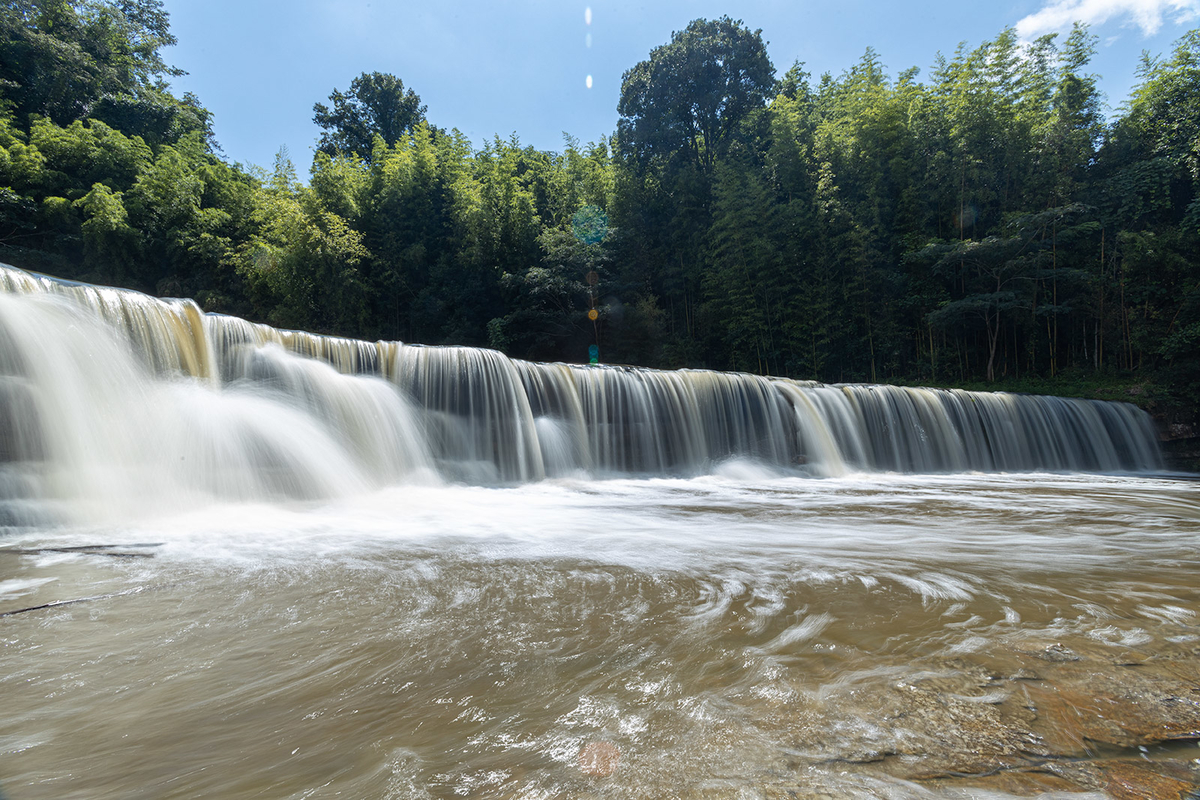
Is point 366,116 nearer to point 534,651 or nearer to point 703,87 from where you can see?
point 703,87

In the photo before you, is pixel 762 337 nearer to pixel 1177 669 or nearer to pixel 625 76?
pixel 625 76

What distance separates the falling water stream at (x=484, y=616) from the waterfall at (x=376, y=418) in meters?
0.04

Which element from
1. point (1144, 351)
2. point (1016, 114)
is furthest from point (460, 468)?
point (1016, 114)

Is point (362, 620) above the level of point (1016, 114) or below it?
below

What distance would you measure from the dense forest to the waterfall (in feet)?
Result: 17.3

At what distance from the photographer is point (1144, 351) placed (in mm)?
15484

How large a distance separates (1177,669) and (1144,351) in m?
20.0

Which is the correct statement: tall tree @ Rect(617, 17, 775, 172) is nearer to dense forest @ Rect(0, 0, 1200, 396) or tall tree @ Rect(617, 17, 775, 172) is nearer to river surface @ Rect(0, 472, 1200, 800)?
dense forest @ Rect(0, 0, 1200, 396)

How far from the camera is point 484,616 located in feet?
7.97

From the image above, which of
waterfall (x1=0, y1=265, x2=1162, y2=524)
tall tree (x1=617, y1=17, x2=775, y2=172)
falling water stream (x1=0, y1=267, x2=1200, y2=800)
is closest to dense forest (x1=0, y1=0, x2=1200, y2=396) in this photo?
tall tree (x1=617, y1=17, x2=775, y2=172)

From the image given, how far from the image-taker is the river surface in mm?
1247

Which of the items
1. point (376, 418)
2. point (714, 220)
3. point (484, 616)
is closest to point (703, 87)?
point (714, 220)

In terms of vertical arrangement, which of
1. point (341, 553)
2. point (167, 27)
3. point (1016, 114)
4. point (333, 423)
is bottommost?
point (341, 553)

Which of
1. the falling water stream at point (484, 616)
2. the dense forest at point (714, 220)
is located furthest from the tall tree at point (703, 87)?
the falling water stream at point (484, 616)
